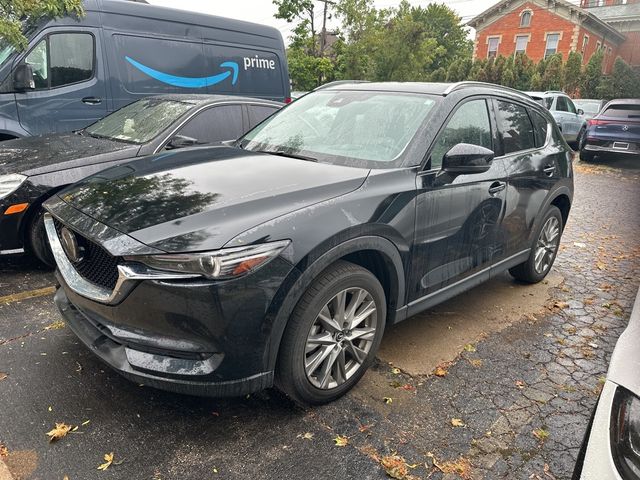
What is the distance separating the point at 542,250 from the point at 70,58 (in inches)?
249

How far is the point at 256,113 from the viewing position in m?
5.56

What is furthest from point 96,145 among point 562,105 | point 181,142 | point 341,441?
point 562,105

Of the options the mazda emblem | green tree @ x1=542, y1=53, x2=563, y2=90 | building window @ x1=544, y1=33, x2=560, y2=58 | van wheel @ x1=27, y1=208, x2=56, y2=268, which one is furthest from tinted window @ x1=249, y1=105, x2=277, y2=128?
building window @ x1=544, y1=33, x2=560, y2=58

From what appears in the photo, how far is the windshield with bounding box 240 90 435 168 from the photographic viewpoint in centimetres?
305

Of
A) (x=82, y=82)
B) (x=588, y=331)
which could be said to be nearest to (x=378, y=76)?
(x=82, y=82)

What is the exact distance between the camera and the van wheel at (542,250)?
4.40m

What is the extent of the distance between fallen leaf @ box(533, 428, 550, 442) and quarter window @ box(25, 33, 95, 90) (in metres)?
6.70

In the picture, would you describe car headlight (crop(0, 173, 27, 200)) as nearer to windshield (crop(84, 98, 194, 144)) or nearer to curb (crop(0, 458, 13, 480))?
windshield (crop(84, 98, 194, 144))

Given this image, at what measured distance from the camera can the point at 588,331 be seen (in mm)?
3850

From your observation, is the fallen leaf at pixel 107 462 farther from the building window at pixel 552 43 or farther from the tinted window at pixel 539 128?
the building window at pixel 552 43

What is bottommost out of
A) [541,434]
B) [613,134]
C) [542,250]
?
[541,434]

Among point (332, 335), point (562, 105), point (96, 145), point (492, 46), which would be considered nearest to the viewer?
point (332, 335)

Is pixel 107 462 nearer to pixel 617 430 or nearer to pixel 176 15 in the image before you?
pixel 617 430

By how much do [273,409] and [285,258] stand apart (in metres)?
0.96
